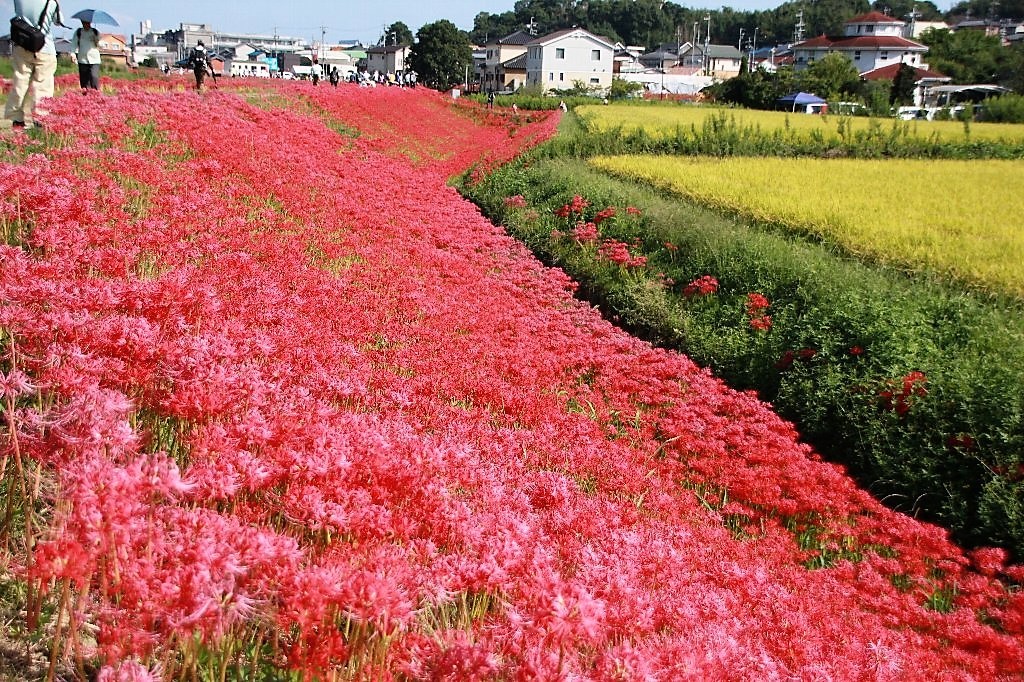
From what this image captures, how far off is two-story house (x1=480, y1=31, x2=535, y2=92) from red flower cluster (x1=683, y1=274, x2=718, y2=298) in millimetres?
85407

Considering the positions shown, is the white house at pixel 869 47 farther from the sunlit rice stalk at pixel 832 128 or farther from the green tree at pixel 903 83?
the sunlit rice stalk at pixel 832 128

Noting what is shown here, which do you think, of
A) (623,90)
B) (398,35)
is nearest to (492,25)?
(398,35)

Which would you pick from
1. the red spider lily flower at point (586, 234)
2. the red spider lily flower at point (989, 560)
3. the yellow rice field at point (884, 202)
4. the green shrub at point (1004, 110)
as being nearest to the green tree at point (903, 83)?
the green shrub at point (1004, 110)

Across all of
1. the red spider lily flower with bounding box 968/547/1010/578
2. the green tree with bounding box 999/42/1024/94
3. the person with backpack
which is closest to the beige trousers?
the red spider lily flower with bounding box 968/547/1010/578

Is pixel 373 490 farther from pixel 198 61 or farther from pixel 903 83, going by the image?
pixel 903 83

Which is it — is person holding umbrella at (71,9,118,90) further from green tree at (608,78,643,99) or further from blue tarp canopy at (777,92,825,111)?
green tree at (608,78,643,99)

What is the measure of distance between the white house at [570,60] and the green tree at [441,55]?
794 cm

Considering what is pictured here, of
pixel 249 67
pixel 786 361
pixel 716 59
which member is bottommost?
pixel 786 361

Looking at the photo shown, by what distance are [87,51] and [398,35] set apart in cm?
14925

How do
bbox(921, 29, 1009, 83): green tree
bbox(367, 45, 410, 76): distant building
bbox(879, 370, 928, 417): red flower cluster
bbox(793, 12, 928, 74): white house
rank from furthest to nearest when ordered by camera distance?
bbox(367, 45, 410, 76): distant building
bbox(793, 12, 928, 74): white house
bbox(921, 29, 1009, 83): green tree
bbox(879, 370, 928, 417): red flower cluster

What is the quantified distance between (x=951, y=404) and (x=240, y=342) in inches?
220

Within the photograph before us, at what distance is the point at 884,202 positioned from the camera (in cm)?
1581

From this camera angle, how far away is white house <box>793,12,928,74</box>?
90250 millimetres

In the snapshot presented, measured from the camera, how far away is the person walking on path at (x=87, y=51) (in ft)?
46.0
